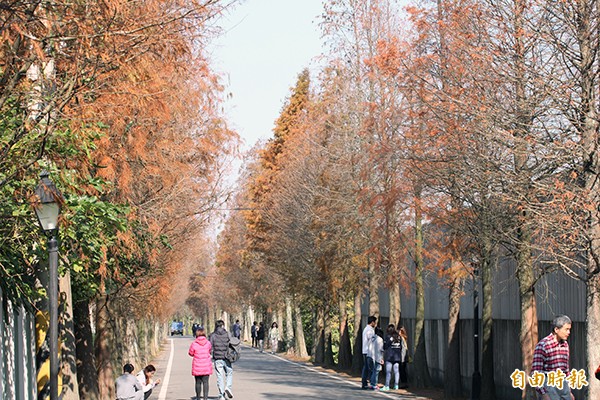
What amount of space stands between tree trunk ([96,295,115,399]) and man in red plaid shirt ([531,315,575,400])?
15109 mm

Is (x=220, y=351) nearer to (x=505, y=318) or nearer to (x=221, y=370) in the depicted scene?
(x=221, y=370)

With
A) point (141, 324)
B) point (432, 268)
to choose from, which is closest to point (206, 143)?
point (432, 268)

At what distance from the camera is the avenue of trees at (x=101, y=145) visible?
11.2 m

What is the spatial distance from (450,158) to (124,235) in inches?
220

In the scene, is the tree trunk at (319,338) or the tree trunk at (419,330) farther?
the tree trunk at (319,338)

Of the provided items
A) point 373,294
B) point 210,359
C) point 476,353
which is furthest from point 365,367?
point 373,294

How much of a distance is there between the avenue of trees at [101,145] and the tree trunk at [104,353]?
0.04m

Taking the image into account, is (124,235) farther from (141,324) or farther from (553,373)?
(141,324)

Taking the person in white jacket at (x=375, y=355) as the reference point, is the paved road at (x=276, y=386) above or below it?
below

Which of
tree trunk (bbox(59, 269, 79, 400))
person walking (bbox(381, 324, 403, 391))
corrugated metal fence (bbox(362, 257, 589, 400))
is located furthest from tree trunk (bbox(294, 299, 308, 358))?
tree trunk (bbox(59, 269, 79, 400))

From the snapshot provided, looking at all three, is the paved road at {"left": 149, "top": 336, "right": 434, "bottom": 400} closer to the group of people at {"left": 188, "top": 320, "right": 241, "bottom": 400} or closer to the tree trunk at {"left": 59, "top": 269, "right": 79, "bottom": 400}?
the group of people at {"left": 188, "top": 320, "right": 241, "bottom": 400}

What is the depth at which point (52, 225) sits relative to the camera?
12.8 metres

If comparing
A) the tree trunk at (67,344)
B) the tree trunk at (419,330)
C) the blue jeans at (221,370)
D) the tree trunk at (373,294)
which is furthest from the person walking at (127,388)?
the tree trunk at (373,294)

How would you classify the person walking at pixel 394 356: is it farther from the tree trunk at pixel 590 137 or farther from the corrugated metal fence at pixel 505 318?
the tree trunk at pixel 590 137
